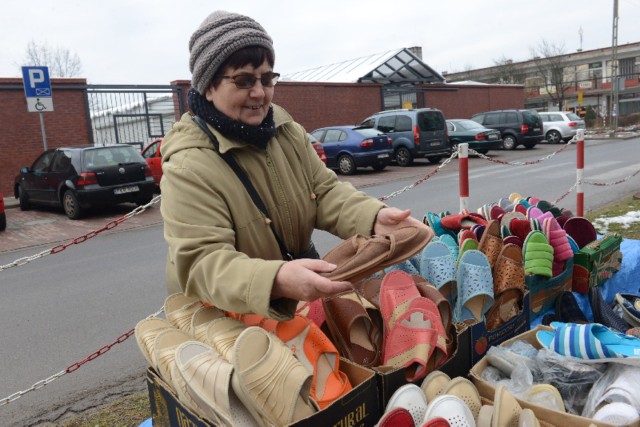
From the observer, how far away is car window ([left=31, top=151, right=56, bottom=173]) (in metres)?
11.8

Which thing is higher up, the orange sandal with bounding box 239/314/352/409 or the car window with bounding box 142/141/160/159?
the car window with bounding box 142/141/160/159

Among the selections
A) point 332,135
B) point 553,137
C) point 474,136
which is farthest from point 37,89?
point 553,137

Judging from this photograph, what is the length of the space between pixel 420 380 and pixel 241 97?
1113 millimetres

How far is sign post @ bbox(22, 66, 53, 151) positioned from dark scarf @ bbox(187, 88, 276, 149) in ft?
38.2

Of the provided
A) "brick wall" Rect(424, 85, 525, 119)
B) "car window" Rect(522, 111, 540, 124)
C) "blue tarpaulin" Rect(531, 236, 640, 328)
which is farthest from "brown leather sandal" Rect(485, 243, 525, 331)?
"brick wall" Rect(424, 85, 525, 119)

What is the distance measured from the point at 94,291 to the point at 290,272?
5.09m

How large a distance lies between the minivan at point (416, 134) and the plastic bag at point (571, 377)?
16093 millimetres

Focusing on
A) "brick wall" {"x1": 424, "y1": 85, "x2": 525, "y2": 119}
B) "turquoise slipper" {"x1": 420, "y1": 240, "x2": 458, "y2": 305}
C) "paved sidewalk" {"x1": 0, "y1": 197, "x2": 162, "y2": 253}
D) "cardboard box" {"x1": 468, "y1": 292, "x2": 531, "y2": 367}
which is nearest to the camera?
"cardboard box" {"x1": 468, "y1": 292, "x2": 531, "y2": 367}

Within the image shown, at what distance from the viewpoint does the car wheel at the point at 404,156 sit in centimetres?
1806

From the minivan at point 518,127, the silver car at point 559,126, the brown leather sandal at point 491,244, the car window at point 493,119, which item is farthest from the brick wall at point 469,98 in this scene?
the brown leather sandal at point 491,244

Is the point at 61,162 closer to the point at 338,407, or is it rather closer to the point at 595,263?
the point at 595,263

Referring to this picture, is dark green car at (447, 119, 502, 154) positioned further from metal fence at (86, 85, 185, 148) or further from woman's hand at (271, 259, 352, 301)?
woman's hand at (271, 259, 352, 301)

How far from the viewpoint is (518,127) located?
2266 centimetres

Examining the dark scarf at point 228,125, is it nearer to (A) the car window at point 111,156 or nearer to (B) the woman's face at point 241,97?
(B) the woman's face at point 241,97
